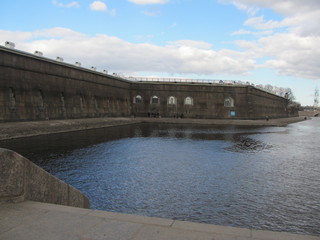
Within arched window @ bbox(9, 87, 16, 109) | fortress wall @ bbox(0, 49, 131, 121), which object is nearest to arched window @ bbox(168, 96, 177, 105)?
fortress wall @ bbox(0, 49, 131, 121)

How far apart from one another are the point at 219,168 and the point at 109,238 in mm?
10686

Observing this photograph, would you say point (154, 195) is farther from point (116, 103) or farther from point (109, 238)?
point (116, 103)

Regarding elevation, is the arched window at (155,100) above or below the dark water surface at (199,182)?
above

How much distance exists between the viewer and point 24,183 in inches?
225

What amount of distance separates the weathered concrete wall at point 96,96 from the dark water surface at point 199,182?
1265 cm

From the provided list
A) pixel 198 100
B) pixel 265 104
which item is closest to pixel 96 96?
pixel 198 100

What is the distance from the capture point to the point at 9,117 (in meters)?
28.3

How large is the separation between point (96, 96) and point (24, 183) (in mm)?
44740

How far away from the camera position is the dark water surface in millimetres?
8461

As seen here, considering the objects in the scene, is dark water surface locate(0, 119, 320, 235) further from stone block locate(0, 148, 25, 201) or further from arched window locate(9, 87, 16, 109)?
arched window locate(9, 87, 16, 109)

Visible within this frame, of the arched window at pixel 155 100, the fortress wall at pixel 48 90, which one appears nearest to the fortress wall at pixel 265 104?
the arched window at pixel 155 100

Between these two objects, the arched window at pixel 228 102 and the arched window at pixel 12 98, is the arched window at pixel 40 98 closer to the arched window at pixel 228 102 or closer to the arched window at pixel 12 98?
the arched window at pixel 12 98

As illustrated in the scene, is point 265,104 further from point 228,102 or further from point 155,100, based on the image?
point 155,100

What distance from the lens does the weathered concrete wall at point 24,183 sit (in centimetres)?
536
